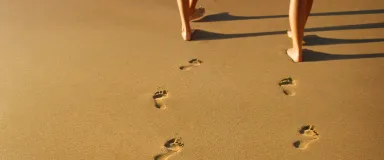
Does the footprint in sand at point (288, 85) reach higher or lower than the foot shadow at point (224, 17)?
lower

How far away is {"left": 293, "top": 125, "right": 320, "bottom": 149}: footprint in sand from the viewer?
190 centimetres

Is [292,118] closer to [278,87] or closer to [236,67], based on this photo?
[278,87]

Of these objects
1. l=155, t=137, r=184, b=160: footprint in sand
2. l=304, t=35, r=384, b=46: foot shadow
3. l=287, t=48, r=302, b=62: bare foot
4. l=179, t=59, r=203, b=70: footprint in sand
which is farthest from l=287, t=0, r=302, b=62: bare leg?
l=155, t=137, r=184, b=160: footprint in sand

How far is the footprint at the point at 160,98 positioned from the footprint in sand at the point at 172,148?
286 millimetres

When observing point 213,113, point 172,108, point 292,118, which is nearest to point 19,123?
point 172,108

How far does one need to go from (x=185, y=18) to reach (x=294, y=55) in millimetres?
788

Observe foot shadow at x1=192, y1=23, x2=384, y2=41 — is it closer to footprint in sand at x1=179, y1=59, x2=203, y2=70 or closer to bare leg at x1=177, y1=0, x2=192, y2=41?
bare leg at x1=177, y1=0, x2=192, y2=41

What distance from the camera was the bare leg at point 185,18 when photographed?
2777mm

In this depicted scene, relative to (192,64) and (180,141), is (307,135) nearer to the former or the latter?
(180,141)

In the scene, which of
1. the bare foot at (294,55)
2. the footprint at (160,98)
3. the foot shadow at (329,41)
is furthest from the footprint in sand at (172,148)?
the foot shadow at (329,41)

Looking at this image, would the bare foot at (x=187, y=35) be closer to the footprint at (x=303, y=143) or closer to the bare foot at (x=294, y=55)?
the bare foot at (x=294, y=55)

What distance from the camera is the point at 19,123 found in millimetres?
2119

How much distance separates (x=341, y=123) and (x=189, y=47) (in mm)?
1173

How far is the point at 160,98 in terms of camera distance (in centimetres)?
227
